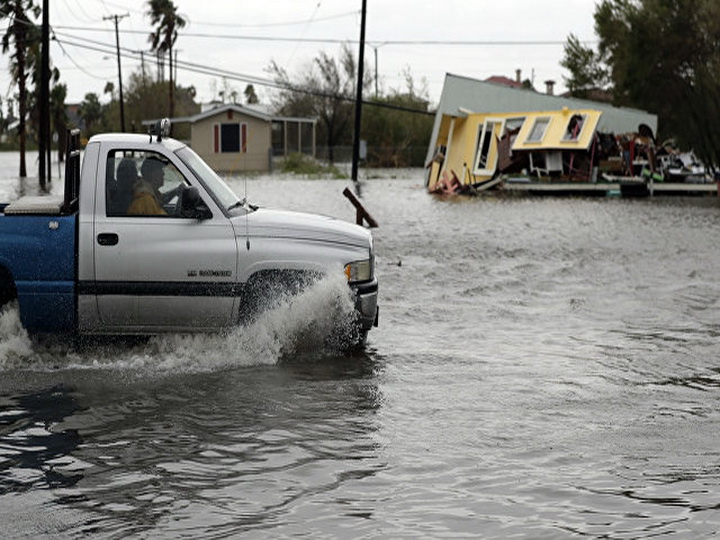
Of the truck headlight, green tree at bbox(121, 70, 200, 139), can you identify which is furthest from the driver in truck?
green tree at bbox(121, 70, 200, 139)

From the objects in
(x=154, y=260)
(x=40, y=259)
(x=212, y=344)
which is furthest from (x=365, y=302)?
(x=40, y=259)

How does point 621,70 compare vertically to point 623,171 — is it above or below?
above

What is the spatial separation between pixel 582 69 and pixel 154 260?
63.4 m

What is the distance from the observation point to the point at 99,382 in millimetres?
9359

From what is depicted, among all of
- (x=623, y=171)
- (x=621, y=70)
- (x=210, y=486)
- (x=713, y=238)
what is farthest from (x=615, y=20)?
(x=210, y=486)

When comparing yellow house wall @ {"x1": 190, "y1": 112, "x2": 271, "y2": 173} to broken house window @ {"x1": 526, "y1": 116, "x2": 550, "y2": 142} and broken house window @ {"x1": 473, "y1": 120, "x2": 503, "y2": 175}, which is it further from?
broken house window @ {"x1": 526, "y1": 116, "x2": 550, "y2": 142}

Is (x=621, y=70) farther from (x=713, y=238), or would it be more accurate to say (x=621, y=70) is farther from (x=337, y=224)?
(x=337, y=224)

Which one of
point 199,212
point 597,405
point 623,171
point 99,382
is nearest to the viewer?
point 597,405

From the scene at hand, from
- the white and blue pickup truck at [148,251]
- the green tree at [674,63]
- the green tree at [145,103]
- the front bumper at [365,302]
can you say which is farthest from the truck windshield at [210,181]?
the green tree at [145,103]

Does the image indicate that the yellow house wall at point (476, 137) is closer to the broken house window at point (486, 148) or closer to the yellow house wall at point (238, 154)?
the broken house window at point (486, 148)

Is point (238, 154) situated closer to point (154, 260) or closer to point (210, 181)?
point (210, 181)

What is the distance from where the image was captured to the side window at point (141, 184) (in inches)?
394

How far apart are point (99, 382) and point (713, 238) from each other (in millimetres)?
18178

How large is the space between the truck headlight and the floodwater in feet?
0.80
